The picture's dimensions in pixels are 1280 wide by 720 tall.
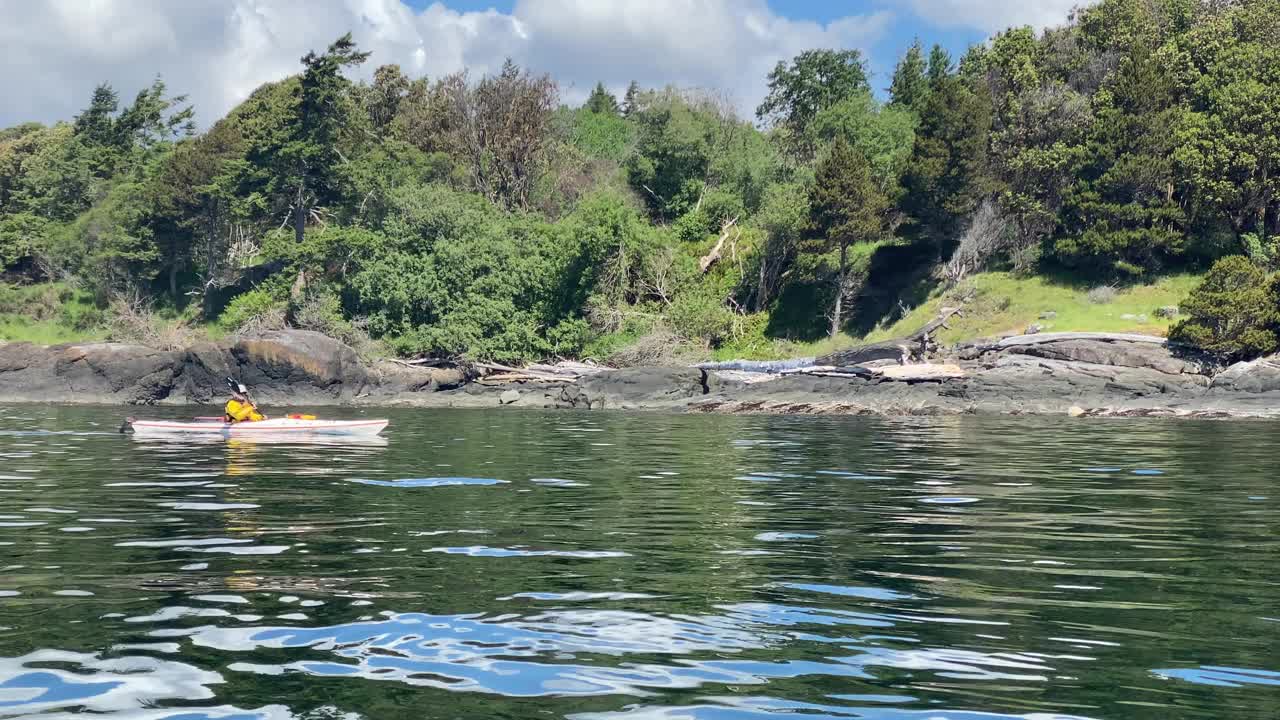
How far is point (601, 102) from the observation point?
10906 cm

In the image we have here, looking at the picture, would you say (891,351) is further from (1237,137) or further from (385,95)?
(385,95)

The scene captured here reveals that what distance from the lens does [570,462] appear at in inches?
861

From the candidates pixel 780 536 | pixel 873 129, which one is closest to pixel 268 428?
pixel 780 536

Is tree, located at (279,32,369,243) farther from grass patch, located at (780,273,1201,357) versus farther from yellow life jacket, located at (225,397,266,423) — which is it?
yellow life jacket, located at (225,397,266,423)

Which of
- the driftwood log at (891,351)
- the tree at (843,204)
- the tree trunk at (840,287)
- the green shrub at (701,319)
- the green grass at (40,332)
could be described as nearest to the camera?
the driftwood log at (891,351)

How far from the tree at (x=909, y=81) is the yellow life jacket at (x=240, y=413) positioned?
5353 cm

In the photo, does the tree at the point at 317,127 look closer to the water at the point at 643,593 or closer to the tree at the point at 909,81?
the tree at the point at 909,81

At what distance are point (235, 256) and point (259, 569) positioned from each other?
6930 centimetres

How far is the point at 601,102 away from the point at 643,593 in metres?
103

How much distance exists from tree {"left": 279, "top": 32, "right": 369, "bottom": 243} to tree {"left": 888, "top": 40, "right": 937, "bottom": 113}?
32.9 m

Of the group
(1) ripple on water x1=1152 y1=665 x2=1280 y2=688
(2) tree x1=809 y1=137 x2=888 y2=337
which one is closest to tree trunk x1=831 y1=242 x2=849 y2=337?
(2) tree x1=809 y1=137 x2=888 y2=337

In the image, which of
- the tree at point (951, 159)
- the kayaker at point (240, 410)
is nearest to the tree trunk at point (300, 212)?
the tree at point (951, 159)

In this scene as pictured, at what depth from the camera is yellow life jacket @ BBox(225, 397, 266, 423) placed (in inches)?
1113

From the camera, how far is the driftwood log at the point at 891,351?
150 feet
